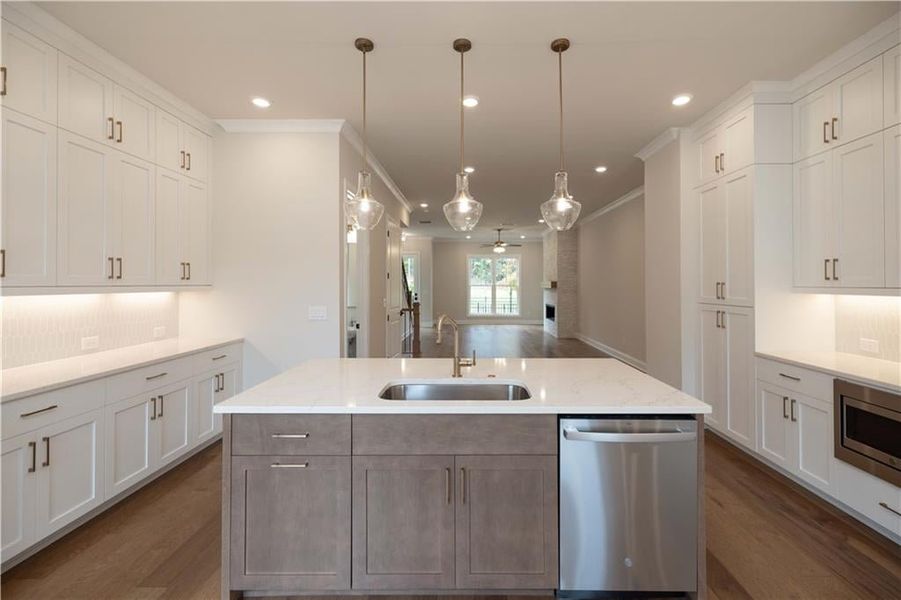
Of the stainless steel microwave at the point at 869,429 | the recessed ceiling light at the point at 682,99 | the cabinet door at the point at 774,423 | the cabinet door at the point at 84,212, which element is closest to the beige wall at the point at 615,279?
the recessed ceiling light at the point at 682,99

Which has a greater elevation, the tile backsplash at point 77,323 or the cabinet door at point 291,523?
the tile backsplash at point 77,323

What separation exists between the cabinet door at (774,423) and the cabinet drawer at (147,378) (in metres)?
4.24

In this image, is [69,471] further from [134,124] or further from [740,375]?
[740,375]

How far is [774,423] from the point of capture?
312 centimetres

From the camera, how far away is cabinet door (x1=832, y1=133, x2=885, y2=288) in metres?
2.68

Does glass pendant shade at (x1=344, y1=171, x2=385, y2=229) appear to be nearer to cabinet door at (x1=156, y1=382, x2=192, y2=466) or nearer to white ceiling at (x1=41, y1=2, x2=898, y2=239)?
white ceiling at (x1=41, y1=2, x2=898, y2=239)

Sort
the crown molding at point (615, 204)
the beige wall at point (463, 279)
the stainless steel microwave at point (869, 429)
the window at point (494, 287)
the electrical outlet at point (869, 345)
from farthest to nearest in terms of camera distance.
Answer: the window at point (494, 287), the beige wall at point (463, 279), the crown molding at point (615, 204), the electrical outlet at point (869, 345), the stainless steel microwave at point (869, 429)

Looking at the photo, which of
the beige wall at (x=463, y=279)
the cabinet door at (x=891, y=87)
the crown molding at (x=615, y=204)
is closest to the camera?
the cabinet door at (x=891, y=87)

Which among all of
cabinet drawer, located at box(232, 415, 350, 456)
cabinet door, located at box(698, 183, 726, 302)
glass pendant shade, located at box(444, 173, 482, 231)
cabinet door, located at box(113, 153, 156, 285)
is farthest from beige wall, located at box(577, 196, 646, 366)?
cabinet door, located at box(113, 153, 156, 285)

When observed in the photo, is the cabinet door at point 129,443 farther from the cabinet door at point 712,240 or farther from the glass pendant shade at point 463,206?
the cabinet door at point 712,240

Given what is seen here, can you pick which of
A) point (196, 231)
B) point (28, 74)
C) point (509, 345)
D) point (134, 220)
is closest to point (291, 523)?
point (134, 220)

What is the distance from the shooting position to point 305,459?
1.82 m

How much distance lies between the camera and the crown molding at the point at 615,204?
6.91m

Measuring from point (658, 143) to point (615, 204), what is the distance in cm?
351
